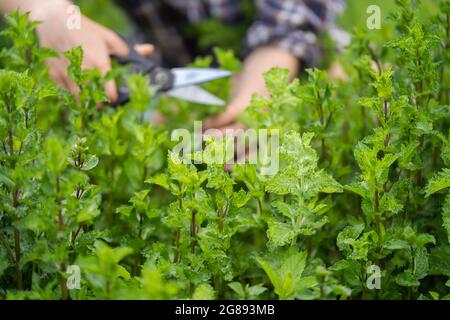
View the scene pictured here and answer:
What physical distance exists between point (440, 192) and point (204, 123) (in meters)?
0.94

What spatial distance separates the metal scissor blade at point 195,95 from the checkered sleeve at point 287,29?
3.62 feet

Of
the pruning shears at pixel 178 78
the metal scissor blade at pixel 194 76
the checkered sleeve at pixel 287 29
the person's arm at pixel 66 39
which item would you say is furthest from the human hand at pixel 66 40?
the checkered sleeve at pixel 287 29

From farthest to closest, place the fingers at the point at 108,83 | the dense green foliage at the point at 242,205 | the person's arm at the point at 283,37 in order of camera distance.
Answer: the person's arm at the point at 283,37, the fingers at the point at 108,83, the dense green foliage at the point at 242,205

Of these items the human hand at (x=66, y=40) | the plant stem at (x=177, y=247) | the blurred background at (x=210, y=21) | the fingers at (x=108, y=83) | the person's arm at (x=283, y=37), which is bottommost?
the plant stem at (x=177, y=247)

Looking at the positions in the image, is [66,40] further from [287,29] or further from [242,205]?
[287,29]

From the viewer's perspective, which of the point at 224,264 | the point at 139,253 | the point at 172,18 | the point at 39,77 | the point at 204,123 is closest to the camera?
the point at 224,264

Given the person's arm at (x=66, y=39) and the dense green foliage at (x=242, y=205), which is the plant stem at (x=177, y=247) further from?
the person's arm at (x=66, y=39)

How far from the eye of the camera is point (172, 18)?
354 cm

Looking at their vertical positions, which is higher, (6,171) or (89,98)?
(89,98)

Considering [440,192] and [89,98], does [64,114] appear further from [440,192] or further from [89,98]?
[440,192]

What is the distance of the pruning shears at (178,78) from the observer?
1.87 m

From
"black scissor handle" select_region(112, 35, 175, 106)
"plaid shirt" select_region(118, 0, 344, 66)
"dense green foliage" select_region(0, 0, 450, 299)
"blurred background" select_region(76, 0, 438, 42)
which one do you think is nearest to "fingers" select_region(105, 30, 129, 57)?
"black scissor handle" select_region(112, 35, 175, 106)
